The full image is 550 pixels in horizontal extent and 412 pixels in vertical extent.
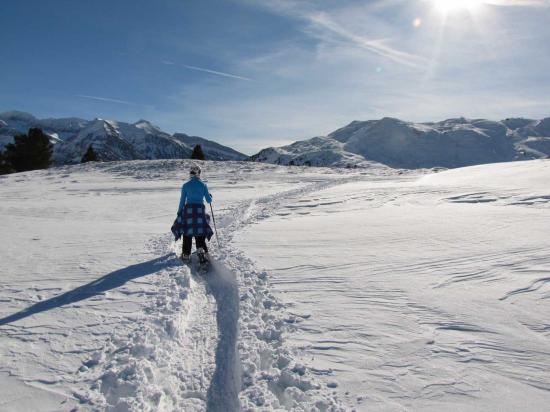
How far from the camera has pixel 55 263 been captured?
9047mm

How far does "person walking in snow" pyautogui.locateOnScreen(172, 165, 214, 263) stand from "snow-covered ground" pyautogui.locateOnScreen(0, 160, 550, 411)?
643 mm

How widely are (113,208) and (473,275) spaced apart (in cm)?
1794

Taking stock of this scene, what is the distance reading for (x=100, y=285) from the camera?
7648mm

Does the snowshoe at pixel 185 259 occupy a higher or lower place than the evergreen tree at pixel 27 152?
lower

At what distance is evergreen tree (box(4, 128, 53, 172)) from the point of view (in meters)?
54.0

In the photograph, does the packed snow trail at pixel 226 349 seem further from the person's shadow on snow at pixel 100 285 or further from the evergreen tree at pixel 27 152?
the evergreen tree at pixel 27 152

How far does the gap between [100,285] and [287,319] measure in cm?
378

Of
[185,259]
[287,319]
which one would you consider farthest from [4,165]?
[287,319]

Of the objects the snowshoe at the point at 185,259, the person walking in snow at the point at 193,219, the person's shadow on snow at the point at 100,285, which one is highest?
the person walking in snow at the point at 193,219

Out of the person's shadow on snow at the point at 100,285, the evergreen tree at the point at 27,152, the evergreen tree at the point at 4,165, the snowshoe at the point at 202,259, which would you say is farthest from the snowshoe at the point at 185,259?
the evergreen tree at the point at 4,165

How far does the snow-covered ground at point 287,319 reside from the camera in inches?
170

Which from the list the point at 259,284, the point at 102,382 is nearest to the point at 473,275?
the point at 259,284

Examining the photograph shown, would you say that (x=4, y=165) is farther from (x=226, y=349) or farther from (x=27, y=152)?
(x=226, y=349)

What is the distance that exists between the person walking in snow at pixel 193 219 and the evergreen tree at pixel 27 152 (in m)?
53.5
